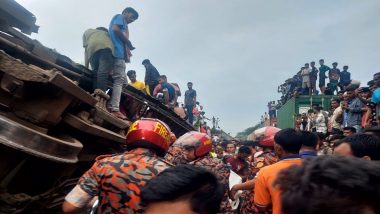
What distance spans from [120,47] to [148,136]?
3.24 m

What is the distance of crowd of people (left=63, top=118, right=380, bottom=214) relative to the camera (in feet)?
3.11

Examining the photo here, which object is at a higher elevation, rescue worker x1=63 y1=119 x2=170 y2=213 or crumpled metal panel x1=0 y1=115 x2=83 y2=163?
crumpled metal panel x1=0 y1=115 x2=83 y2=163

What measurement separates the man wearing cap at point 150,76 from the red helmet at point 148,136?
8.19 meters

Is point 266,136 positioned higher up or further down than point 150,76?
further down

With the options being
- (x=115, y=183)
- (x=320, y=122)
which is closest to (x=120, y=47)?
(x=115, y=183)

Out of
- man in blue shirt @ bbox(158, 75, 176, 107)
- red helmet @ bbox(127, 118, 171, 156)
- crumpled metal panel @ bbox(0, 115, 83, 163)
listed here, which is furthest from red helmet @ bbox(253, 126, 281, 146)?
man in blue shirt @ bbox(158, 75, 176, 107)

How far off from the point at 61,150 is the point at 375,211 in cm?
241

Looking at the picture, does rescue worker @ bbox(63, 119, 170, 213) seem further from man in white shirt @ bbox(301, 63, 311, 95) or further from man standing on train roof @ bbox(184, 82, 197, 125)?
man in white shirt @ bbox(301, 63, 311, 95)

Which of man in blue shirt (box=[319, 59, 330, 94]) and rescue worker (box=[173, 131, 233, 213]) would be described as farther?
man in blue shirt (box=[319, 59, 330, 94])

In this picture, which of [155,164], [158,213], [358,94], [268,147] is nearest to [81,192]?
[155,164]

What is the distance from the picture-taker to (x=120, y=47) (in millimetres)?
5625

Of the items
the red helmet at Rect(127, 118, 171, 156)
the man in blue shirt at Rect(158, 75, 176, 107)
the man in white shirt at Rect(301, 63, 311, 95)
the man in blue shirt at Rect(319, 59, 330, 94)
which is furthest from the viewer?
the man in white shirt at Rect(301, 63, 311, 95)

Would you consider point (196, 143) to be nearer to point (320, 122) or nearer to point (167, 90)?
point (167, 90)

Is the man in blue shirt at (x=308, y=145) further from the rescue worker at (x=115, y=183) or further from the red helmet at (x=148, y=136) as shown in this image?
the rescue worker at (x=115, y=183)
